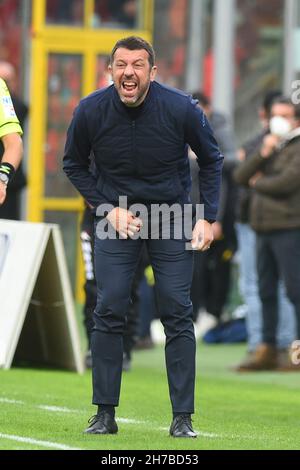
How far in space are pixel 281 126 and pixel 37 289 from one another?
2374mm

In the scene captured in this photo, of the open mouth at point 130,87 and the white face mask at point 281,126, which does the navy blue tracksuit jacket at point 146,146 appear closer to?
the open mouth at point 130,87

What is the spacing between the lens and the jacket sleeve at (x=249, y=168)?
12.2 m

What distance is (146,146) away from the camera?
724 centimetres

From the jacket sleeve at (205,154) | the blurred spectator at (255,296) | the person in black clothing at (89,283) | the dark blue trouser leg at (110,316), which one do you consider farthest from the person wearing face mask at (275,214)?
the dark blue trouser leg at (110,316)

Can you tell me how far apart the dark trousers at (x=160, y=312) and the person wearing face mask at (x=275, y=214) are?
4.72m

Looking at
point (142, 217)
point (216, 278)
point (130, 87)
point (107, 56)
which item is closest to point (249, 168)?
point (216, 278)

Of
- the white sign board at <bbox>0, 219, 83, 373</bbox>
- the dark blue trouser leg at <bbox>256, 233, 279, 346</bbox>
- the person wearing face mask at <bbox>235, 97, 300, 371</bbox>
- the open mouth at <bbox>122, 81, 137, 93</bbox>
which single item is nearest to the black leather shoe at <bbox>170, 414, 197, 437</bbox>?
the open mouth at <bbox>122, 81, 137, 93</bbox>

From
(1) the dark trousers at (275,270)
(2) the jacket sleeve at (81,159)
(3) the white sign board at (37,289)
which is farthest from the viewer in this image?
(1) the dark trousers at (275,270)

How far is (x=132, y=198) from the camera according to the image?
7.32 metres

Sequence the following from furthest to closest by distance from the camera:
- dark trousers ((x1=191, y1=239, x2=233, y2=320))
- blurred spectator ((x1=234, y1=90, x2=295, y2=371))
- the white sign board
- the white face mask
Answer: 1. dark trousers ((x1=191, y1=239, x2=233, y2=320))
2. blurred spectator ((x1=234, y1=90, x2=295, y2=371))
3. the white face mask
4. the white sign board

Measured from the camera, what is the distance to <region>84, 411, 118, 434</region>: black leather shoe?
23.8 ft

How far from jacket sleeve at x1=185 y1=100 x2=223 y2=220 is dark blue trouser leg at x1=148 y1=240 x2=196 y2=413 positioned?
0.88 feet

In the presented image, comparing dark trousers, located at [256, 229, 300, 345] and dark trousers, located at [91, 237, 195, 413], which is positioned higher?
dark trousers, located at [91, 237, 195, 413]

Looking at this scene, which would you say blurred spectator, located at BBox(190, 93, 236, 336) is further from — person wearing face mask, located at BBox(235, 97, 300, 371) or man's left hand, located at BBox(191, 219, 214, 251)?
man's left hand, located at BBox(191, 219, 214, 251)
